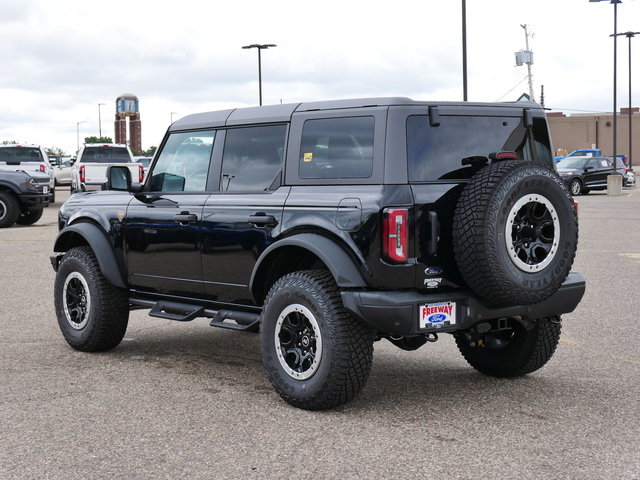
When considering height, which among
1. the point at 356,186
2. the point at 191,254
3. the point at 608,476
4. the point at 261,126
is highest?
the point at 261,126

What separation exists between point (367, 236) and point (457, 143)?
2.87ft

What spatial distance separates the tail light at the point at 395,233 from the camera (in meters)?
5.00

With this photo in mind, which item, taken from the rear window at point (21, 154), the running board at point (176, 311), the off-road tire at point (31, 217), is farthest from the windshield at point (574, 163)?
the running board at point (176, 311)

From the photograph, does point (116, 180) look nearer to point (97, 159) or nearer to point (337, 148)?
point (337, 148)

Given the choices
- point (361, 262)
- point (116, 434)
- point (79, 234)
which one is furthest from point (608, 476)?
point (79, 234)

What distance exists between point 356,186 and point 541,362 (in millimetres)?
1914

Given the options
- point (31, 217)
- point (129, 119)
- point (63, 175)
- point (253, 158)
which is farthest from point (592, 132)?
point (253, 158)

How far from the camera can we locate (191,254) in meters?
6.38

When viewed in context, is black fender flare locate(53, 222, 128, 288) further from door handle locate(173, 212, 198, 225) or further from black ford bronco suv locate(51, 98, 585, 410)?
door handle locate(173, 212, 198, 225)

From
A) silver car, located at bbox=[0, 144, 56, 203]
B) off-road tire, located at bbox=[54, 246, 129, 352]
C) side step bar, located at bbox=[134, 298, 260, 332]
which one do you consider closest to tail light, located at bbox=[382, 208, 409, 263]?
side step bar, located at bbox=[134, 298, 260, 332]

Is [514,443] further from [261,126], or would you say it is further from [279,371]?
[261,126]

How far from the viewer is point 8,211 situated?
67.5ft

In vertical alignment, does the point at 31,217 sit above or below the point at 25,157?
below

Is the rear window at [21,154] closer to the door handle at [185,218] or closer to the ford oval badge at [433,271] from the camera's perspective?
the door handle at [185,218]
